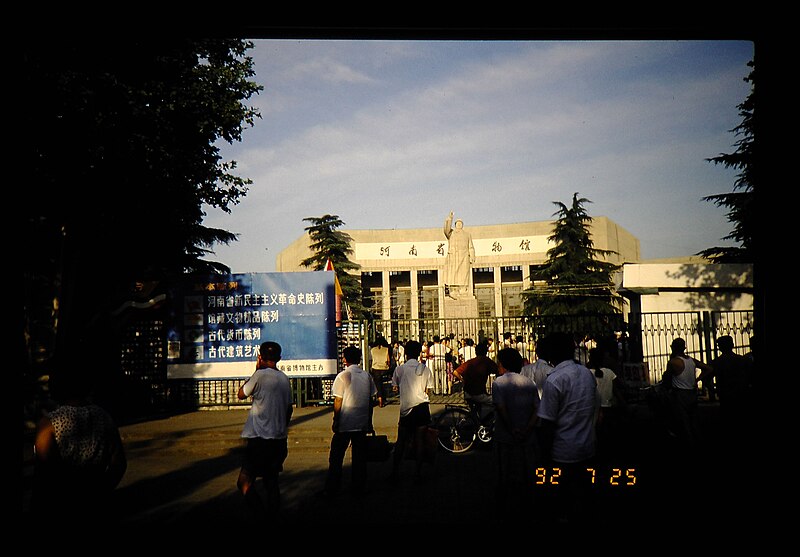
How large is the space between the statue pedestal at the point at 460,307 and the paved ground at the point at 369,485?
49.7 ft

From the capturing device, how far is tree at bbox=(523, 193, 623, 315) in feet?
132

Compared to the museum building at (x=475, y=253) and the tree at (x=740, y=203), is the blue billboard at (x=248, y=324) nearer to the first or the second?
the tree at (x=740, y=203)

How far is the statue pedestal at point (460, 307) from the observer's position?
2886 cm

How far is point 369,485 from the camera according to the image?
9359 mm

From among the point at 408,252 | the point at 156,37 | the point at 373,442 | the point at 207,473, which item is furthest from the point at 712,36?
the point at 408,252

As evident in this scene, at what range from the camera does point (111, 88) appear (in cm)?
1440

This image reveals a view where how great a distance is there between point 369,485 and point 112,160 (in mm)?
9920

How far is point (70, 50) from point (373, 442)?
31.8ft

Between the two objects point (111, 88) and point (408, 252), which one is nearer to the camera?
point (111, 88)

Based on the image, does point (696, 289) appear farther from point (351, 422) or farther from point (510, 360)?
point (351, 422)

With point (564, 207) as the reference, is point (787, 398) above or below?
below

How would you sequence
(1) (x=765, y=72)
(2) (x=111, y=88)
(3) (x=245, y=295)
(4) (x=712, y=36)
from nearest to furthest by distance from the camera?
1. (1) (x=765, y=72)
2. (4) (x=712, y=36)
3. (2) (x=111, y=88)
4. (3) (x=245, y=295)

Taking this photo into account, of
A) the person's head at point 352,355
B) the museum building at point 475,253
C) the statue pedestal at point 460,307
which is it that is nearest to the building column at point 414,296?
the museum building at point 475,253

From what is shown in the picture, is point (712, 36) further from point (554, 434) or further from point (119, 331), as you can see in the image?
point (119, 331)
